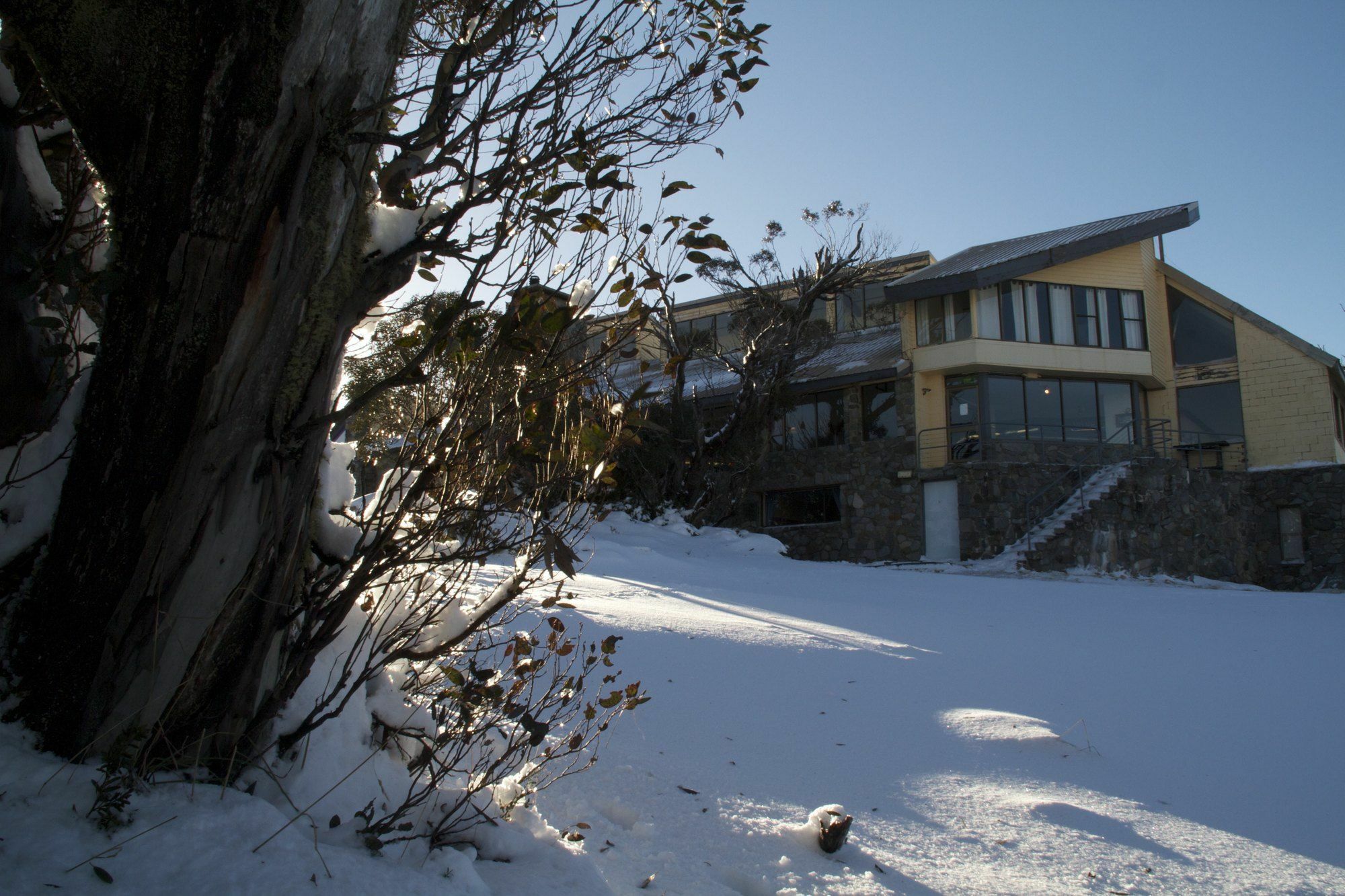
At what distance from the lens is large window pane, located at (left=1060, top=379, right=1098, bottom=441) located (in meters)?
21.0

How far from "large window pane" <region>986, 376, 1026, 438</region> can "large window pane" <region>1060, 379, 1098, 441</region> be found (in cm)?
119

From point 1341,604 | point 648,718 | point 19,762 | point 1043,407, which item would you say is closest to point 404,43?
point 19,762

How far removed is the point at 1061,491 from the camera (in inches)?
759

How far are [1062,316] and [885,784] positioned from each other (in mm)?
20096

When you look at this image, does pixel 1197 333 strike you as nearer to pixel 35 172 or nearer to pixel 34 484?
pixel 35 172

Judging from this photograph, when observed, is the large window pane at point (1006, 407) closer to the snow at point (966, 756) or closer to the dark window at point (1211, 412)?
the dark window at point (1211, 412)

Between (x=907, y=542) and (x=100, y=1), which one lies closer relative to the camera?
(x=100, y=1)

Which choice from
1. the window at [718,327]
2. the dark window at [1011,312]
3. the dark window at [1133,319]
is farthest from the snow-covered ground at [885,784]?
the window at [718,327]

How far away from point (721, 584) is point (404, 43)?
28.5 ft

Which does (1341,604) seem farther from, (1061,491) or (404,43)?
(404,43)

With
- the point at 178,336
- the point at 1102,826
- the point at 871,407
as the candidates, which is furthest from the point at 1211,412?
the point at 178,336

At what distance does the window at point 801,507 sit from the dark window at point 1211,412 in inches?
335

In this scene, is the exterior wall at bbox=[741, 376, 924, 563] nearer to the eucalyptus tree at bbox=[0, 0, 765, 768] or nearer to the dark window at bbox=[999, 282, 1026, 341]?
the dark window at bbox=[999, 282, 1026, 341]

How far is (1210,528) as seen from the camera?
64.2 ft
